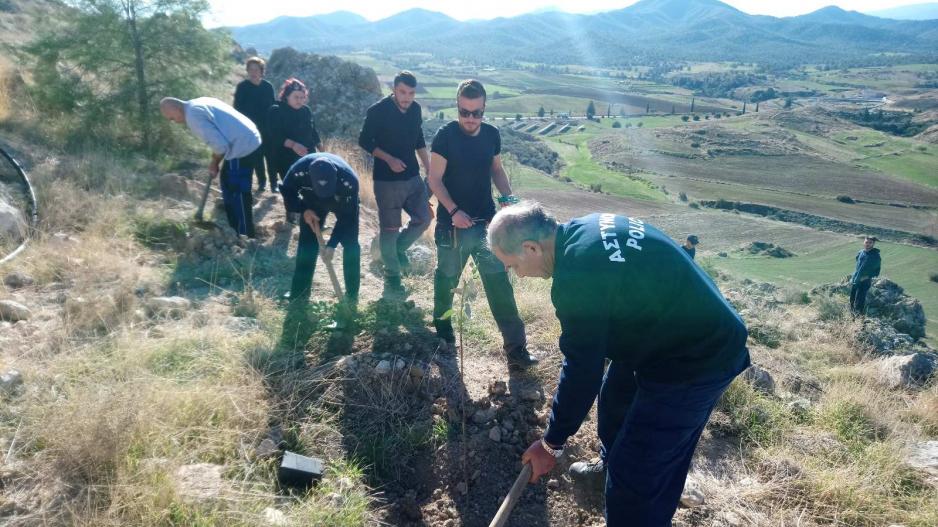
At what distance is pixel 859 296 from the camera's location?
992 centimetres

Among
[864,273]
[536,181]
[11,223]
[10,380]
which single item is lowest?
[536,181]

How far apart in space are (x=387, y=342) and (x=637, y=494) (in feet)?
6.87

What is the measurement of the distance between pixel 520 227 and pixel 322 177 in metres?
2.13

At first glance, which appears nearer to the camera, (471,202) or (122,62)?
(471,202)

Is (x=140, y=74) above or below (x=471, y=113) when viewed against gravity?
above

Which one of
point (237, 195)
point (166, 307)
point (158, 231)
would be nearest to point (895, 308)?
point (237, 195)

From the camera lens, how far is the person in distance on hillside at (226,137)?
4.61 meters

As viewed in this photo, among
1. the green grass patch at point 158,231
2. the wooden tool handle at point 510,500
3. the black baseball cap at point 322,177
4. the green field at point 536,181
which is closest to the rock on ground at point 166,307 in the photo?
the green grass patch at point 158,231

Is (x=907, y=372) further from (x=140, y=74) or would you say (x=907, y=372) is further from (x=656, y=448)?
(x=140, y=74)

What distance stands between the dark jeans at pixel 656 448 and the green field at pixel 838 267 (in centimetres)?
1621

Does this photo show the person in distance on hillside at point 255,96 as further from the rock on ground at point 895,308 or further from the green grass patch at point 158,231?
the rock on ground at point 895,308

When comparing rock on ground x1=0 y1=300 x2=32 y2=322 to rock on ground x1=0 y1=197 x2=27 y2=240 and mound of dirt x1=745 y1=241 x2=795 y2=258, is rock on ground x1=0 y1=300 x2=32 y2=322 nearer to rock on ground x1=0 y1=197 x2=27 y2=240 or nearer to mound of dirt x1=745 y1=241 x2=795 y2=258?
rock on ground x1=0 y1=197 x2=27 y2=240

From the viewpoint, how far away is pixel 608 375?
2541 millimetres

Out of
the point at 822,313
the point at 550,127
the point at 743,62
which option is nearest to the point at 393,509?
the point at 822,313
